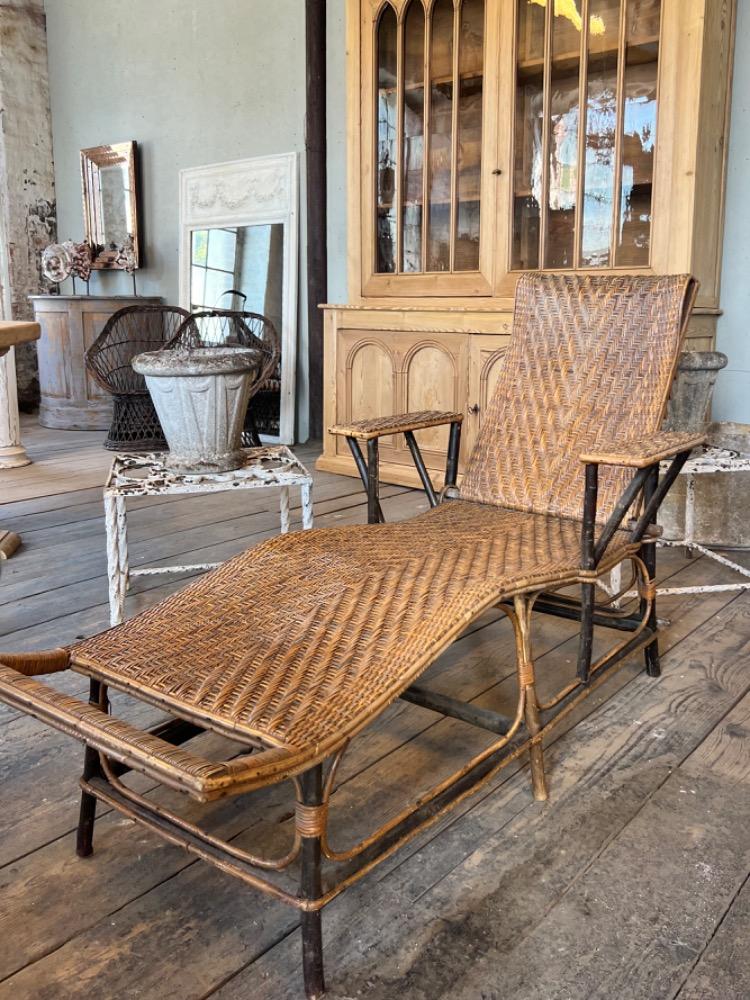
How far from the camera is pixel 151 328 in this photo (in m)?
5.52

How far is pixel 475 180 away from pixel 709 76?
3.25ft

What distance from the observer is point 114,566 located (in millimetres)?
2242

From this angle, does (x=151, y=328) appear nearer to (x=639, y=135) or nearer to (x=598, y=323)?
(x=639, y=135)

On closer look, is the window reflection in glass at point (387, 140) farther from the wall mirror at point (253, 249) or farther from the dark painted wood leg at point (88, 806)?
the dark painted wood leg at point (88, 806)

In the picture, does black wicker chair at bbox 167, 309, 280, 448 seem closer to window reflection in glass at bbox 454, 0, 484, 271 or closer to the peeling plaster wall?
window reflection in glass at bbox 454, 0, 484, 271

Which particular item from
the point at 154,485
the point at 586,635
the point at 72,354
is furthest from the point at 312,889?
the point at 72,354

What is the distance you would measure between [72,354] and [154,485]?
3716 mm

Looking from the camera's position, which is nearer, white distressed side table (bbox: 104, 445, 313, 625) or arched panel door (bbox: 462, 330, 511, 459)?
white distressed side table (bbox: 104, 445, 313, 625)

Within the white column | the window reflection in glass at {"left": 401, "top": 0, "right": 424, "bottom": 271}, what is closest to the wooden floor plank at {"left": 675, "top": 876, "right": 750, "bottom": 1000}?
the window reflection in glass at {"left": 401, "top": 0, "right": 424, "bottom": 271}

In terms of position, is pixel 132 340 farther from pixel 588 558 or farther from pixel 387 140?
pixel 588 558

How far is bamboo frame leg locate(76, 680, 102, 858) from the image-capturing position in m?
1.33

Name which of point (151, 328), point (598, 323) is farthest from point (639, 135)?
point (151, 328)

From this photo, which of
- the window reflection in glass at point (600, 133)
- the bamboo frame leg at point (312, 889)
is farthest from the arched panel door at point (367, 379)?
the bamboo frame leg at point (312, 889)

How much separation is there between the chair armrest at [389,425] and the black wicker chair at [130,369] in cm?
263
